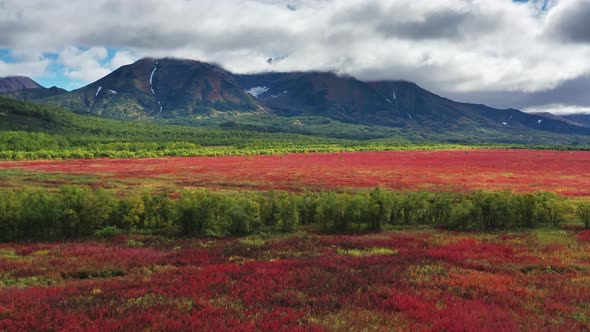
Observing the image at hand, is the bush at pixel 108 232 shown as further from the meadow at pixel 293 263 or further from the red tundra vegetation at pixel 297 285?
the red tundra vegetation at pixel 297 285

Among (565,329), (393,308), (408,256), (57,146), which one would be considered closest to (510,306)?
(565,329)

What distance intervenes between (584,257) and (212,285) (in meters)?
21.2

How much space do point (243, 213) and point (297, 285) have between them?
14.3 meters

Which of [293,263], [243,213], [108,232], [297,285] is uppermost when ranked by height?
[243,213]

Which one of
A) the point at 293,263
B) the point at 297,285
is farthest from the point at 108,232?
the point at 297,285

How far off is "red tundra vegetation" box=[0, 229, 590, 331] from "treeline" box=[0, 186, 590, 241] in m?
3.29

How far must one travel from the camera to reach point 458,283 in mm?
17156

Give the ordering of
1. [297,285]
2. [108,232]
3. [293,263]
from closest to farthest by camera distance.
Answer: [297,285] → [293,263] → [108,232]

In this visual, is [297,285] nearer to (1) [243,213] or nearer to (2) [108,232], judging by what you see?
(1) [243,213]

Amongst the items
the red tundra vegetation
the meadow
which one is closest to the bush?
the meadow

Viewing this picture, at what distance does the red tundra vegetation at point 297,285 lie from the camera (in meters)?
12.5

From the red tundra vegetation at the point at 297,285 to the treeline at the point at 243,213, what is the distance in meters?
3.29

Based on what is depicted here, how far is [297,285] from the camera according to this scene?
1647cm

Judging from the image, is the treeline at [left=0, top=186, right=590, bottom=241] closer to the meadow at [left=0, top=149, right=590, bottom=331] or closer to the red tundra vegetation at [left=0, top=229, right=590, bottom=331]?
the meadow at [left=0, top=149, right=590, bottom=331]
